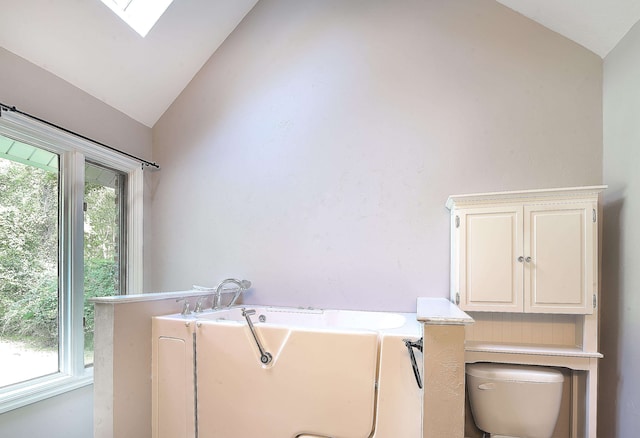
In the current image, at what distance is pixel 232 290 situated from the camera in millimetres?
2543

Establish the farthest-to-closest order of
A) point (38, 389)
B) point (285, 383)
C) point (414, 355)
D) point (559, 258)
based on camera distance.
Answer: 1. point (38, 389)
2. point (559, 258)
3. point (285, 383)
4. point (414, 355)

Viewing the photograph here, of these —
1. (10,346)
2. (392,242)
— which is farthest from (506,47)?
(10,346)

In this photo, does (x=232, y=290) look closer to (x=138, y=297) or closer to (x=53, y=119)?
(x=138, y=297)

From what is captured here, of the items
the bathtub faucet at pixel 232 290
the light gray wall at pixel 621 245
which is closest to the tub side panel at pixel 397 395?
the light gray wall at pixel 621 245

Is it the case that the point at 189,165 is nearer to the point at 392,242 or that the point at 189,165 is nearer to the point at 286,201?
the point at 286,201

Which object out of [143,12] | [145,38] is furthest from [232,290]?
[143,12]

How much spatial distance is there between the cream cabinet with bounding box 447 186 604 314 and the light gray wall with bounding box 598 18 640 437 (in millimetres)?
154

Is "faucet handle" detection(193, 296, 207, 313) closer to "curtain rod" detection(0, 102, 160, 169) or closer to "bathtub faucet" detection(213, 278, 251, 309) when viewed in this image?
"bathtub faucet" detection(213, 278, 251, 309)

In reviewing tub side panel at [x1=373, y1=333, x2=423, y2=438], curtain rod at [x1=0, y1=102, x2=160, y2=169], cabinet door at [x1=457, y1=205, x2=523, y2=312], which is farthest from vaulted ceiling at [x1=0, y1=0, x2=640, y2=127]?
tub side panel at [x1=373, y1=333, x2=423, y2=438]

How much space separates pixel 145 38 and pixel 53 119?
32.9 inches

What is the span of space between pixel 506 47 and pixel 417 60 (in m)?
0.55

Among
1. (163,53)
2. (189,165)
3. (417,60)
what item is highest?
(163,53)

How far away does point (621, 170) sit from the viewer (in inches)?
67.9

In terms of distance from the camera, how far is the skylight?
221 cm
